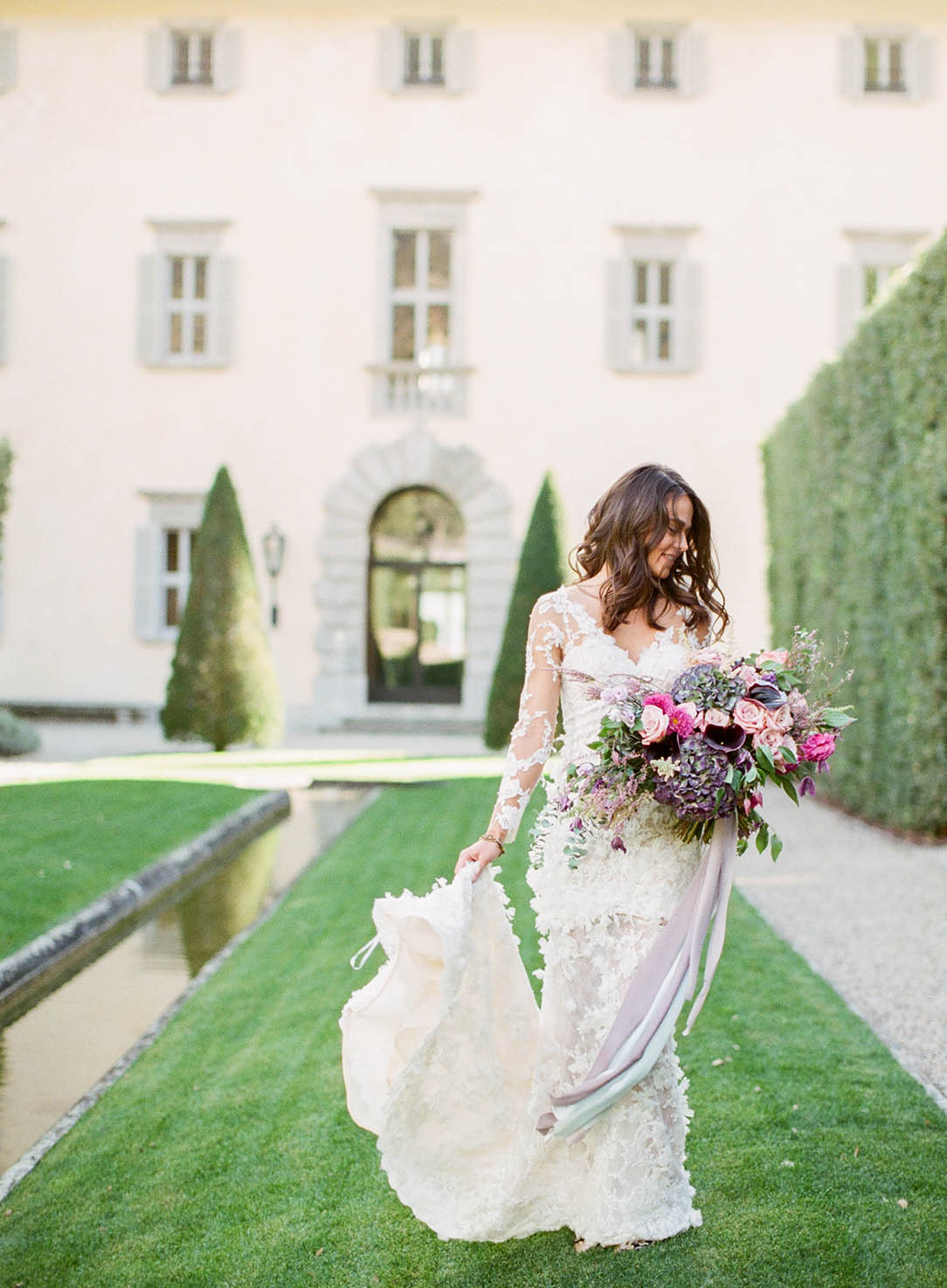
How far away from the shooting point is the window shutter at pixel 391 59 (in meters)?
17.4

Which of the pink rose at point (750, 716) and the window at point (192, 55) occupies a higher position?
the window at point (192, 55)

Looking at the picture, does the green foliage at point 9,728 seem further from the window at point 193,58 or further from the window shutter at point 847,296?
the window shutter at point 847,296

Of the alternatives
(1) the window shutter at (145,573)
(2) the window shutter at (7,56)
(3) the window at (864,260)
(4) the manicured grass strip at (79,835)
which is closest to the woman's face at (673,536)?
(4) the manicured grass strip at (79,835)

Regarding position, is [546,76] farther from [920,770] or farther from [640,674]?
[640,674]

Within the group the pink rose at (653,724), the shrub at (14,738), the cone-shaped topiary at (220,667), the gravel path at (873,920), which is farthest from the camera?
the cone-shaped topiary at (220,667)

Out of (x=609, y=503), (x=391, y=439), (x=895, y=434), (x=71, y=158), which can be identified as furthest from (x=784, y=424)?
(x=71, y=158)

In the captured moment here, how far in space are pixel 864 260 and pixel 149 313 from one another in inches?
411

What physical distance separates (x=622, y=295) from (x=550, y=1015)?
15.8 meters

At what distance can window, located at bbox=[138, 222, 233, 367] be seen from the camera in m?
17.4

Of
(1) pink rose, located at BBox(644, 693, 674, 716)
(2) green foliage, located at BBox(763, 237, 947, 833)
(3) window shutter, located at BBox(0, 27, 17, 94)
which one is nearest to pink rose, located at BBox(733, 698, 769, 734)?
(1) pink rose, located at BBox(644, 693, 674, 716)

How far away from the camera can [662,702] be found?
2621mm

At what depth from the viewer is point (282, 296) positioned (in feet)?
57.4

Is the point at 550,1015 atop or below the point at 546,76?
below

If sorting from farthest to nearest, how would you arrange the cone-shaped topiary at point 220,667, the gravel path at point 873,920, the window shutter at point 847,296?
the window shutter at point 847,296 < the cone-shaped topiary at point 220,667 < the gravel path at point 873,920
